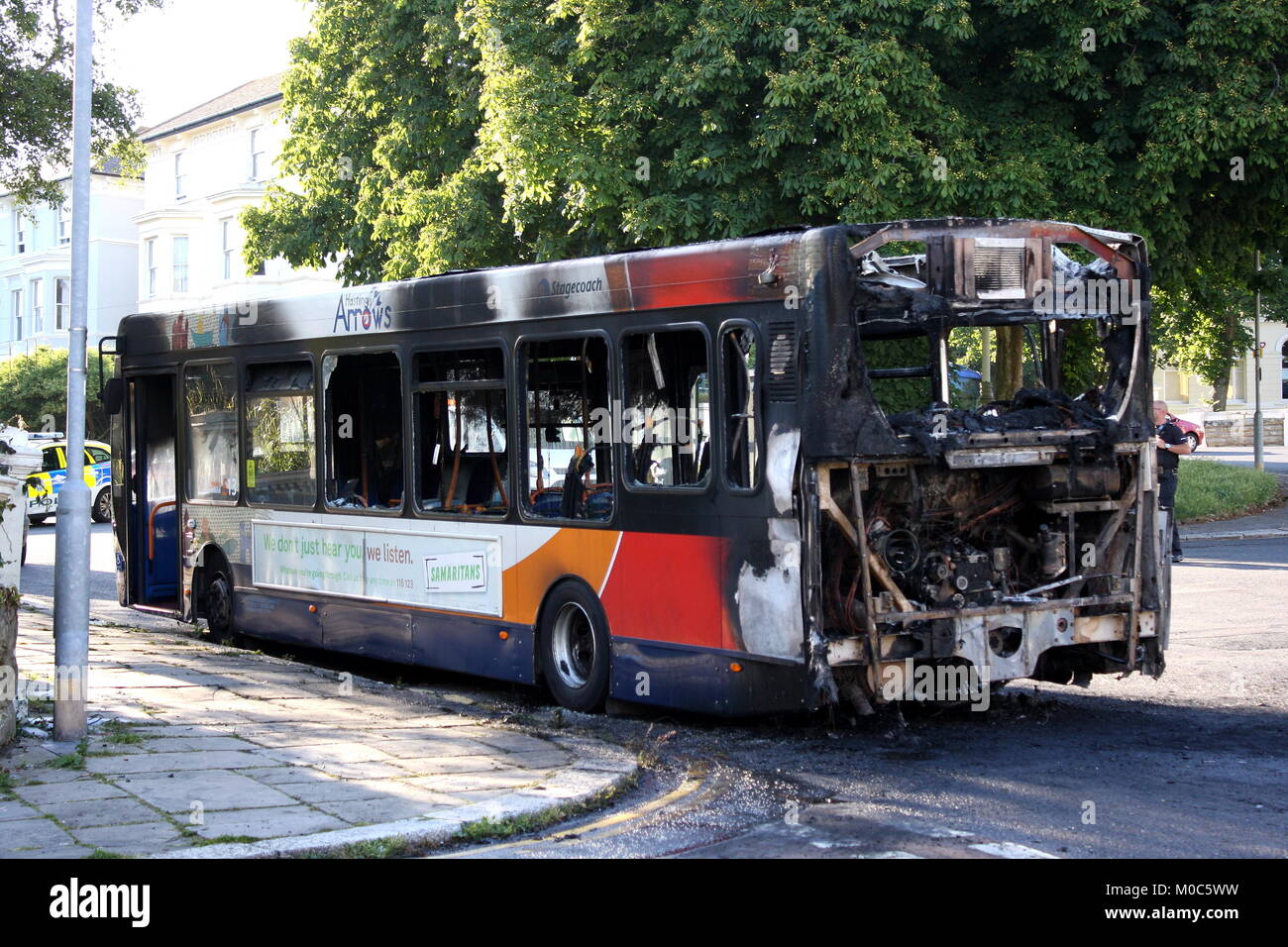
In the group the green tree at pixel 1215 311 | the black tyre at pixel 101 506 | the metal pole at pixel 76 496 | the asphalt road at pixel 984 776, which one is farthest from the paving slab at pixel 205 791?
the black tyre at pixel 101 506

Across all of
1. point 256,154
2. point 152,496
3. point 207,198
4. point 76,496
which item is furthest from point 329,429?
point 207,198

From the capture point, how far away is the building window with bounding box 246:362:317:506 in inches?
492

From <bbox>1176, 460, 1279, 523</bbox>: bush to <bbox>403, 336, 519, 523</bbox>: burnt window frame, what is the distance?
15.5 metres

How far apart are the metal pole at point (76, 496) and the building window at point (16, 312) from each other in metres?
59.7

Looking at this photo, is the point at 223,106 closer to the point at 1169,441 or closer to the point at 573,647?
the point at 1169,441

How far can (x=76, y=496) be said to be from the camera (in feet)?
28.8

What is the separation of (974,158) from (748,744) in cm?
1050

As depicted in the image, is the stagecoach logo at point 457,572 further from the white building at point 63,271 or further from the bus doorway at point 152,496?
the white building at point 63,271

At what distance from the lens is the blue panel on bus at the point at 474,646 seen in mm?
10414

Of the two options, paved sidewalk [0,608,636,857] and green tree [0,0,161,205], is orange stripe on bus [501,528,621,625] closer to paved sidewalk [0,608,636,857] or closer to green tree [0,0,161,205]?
paved sidewalk [0,608,636,857]

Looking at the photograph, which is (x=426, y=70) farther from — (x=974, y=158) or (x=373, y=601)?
(x=373, y=601)

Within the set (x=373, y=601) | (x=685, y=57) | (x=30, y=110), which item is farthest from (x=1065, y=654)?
(x=30, y=110)

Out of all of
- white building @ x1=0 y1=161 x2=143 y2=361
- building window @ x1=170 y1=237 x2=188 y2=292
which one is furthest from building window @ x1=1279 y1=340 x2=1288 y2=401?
white building @ x1=0 y1=161 x2=143 y2=361

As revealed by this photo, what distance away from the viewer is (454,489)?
36.3 ft
